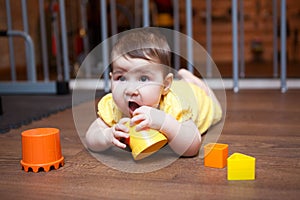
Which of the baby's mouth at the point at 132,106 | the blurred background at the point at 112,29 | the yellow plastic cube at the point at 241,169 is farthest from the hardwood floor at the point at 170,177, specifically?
the blurred background at the point at 112,29

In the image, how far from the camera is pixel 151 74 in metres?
0.71

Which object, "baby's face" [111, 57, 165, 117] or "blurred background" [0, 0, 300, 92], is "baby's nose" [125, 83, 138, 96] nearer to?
"baby's face" [111, 57, 165, 117]

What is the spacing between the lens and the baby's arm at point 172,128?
2.24 ft

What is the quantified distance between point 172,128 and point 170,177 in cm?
10

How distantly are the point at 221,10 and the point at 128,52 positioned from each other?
4.24 meters

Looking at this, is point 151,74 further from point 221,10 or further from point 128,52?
point 221,10

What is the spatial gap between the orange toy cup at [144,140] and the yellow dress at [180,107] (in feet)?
0.25

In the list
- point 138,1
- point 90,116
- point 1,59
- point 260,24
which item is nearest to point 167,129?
point 90,116

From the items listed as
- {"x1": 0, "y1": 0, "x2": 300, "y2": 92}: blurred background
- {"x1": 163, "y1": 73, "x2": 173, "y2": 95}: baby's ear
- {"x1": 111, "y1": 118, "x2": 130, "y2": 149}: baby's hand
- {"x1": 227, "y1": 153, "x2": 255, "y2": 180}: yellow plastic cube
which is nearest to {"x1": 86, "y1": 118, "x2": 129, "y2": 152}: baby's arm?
{"x1": 111, "y1": 118, "x2": 130, "y2": 149}: baby's hand

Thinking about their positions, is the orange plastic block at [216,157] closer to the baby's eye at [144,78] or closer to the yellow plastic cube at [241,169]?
the yellow plastic cube at [241,169]

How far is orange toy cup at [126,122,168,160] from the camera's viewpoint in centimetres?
71

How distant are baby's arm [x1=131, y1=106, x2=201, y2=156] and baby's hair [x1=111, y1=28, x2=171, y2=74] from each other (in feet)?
0.31

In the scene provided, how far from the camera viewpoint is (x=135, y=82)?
0.70 m

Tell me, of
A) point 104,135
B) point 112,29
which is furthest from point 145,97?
point 112,29
